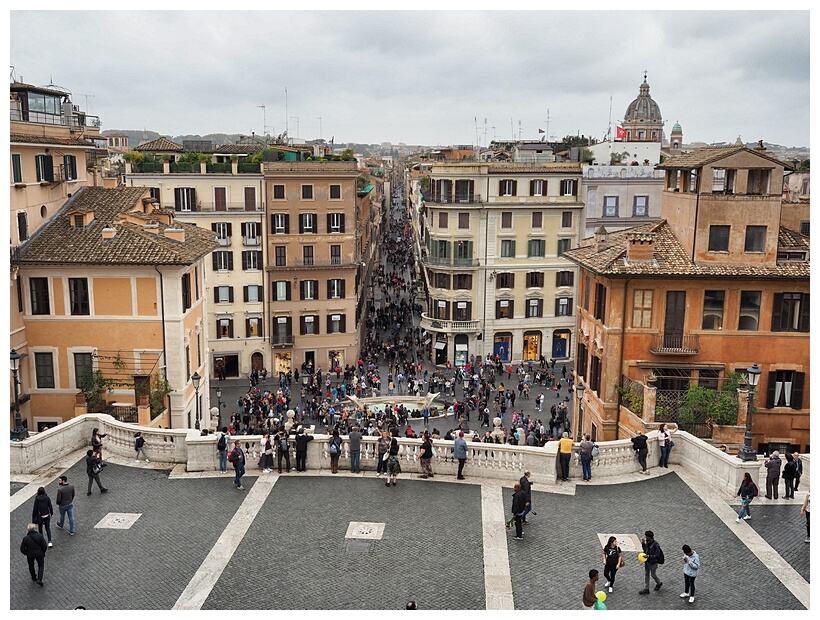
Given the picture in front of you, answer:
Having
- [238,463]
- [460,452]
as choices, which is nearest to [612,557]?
[460,452]

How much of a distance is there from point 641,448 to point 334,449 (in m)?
8.99

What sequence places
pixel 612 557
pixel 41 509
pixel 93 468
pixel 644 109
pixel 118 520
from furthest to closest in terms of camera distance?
pixel 644 109, pixel 93 468, pixel 118 520, pixel 41 509, pixel 612 557

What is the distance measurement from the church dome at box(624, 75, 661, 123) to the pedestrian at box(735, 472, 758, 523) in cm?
15258

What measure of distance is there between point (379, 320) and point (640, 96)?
114 metres

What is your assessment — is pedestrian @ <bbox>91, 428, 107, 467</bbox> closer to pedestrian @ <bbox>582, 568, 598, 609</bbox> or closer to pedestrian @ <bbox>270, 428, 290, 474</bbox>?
pedestrian @ <bbox>270, 428, 290, 474</bbox>

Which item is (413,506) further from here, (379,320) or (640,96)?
(640,96)

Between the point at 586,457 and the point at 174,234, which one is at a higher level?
the point at 174,234

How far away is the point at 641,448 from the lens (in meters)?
23.9

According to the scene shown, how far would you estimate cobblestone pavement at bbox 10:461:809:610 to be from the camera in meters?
17.1

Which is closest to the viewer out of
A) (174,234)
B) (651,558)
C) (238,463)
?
(651,558)

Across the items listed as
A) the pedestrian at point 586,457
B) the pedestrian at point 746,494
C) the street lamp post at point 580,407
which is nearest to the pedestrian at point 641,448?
the pedestrian at point 586,457

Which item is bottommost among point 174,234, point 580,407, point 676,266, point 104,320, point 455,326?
point 580,407

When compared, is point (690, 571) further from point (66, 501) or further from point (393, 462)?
point (66, 501)

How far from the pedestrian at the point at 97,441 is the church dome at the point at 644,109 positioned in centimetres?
15336
